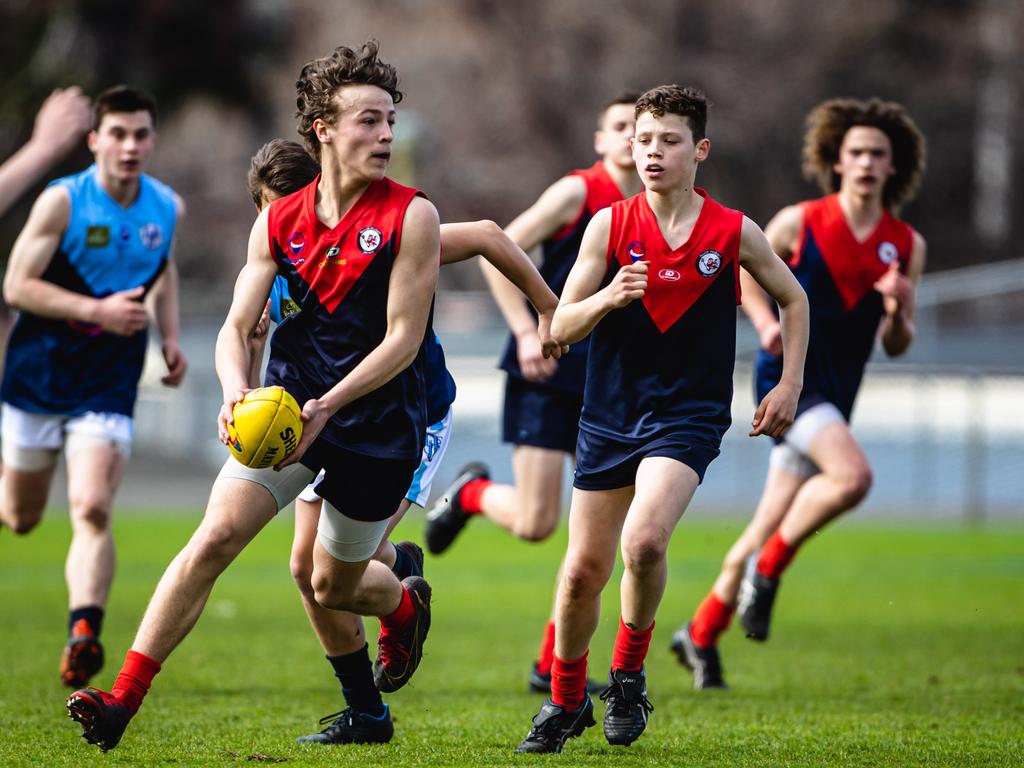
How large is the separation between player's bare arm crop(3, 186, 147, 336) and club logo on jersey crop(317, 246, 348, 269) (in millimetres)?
2359

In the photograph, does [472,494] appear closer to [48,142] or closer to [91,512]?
[91,512]

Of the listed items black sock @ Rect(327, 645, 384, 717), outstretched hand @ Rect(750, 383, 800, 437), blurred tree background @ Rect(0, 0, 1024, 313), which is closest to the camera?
outstretched hand @ Rect(750, 383, 800, 437)

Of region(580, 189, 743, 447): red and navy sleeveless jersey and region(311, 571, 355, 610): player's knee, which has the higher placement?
region(580, 189, 743, 447): red and navy sleeveless jersey

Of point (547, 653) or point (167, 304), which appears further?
point (167, 304)

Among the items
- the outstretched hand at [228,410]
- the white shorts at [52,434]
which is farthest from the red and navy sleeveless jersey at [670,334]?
the white shorts at [52,434]

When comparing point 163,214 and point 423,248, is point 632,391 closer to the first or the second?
point 423,248

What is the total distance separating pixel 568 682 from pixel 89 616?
2.69m

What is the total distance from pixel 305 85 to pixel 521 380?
2712 millimetres

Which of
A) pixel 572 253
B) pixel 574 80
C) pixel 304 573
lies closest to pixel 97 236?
pixel 572 253

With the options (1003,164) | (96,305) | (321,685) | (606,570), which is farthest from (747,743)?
(1003,164)

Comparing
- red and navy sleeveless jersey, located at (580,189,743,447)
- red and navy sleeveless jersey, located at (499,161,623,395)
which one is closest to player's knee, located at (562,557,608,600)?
red and navy sleeveless jersey, located at (580,189,743,447)

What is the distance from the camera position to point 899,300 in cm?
751

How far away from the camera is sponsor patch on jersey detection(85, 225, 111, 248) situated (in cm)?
776

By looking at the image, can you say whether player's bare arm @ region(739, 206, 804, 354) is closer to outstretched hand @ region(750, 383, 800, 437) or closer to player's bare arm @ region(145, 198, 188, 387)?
outstretched hand @ region(750, 383, 800, 437)
